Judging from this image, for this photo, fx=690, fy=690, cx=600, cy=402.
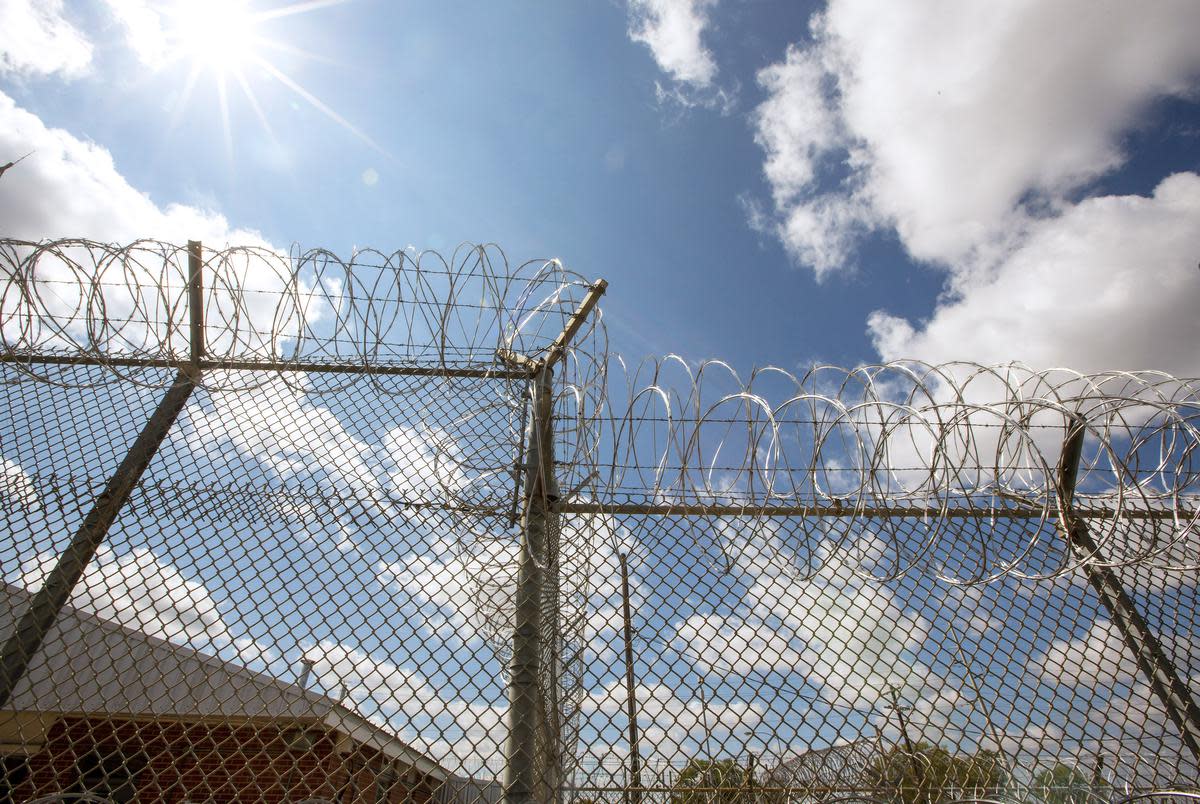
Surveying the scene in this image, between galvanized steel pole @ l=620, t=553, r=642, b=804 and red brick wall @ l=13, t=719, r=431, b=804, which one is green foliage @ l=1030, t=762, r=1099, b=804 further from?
red brick wall @ l=13, t=719, r=431, b=804

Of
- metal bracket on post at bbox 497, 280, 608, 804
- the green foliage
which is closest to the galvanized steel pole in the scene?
metal bracket on post at bbox 497, 280, 608, 804

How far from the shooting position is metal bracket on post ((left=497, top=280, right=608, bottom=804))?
2.48m

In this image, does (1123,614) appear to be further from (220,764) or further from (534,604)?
(220,764)

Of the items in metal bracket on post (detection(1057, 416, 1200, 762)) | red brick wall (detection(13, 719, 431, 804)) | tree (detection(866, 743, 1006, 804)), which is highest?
metal bracket on post (detection(1057, 416, 1200, 762))

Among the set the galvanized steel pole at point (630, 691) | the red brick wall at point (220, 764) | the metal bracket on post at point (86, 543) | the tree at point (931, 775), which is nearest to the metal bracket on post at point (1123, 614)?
the tree at point (931, 775)

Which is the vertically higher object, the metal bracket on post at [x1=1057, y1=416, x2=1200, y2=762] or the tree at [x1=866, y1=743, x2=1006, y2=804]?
the metal bracket on post at [x1=1057, y1=416, x2=1200, y2=762]

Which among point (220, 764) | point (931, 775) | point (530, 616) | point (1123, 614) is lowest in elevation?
point (220, 764)

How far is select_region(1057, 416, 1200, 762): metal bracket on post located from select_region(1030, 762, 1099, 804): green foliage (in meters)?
0.50

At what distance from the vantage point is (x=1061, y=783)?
3.07 meters

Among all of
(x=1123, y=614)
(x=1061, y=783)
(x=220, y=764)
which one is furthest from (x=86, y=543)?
(x=1123, y=614)

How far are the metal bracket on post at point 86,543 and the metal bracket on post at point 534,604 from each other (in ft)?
5.84

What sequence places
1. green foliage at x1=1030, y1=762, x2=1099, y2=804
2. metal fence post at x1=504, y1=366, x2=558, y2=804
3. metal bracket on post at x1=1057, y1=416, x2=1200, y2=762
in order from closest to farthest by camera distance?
metal fence post at x1=504, y1=366, x2=558, y2=804
green foliage at x1=1030, y1=762, x2=1099, y2=804
metal bracket on post at x1=1057, y1=416, x2=1200, y2=762

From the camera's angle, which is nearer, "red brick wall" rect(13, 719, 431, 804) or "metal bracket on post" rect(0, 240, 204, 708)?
"red brick wall" rect(13, 719, 431, 804)

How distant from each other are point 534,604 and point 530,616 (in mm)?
51
